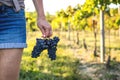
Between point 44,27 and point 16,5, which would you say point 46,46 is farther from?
point 16,5

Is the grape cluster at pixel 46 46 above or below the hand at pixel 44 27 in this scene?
below

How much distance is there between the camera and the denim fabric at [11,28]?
2037mm

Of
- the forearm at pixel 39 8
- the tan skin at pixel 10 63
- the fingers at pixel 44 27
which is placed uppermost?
the forearm at pixel 39 8

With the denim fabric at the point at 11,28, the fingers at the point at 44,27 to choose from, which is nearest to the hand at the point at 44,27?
the fingers at the point at 44,27

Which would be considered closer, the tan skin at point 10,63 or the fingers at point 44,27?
the tan skin at point 10,63

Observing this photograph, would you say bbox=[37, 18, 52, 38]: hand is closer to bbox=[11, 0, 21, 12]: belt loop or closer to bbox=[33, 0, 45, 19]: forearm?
bbox=[33, 0, 45, 19]: forearm

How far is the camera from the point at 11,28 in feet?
6.72

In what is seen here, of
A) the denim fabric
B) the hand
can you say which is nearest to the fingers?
the hand

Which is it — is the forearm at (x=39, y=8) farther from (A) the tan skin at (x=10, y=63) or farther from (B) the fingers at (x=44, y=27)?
(A) the tan skin at (x=10, y=63)

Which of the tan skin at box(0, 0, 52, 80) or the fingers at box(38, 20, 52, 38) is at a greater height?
the fingers at box(38, 20, 52, 38)

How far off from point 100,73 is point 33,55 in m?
6.37

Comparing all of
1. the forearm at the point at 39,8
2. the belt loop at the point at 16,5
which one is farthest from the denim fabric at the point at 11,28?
the forearm at the point at 39,8

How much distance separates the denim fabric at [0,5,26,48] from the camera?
6.68 feet

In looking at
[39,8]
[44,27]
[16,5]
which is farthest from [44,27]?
[16,5]
